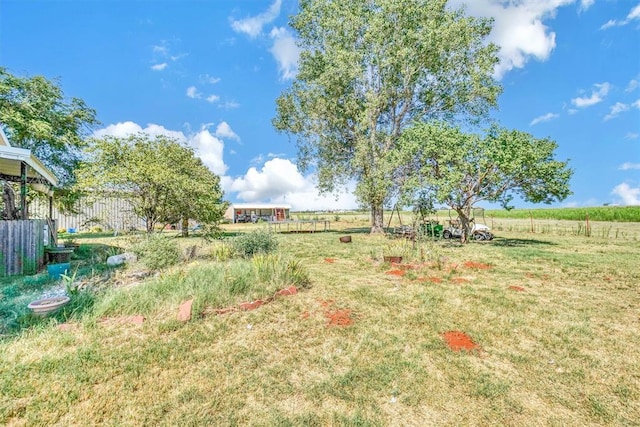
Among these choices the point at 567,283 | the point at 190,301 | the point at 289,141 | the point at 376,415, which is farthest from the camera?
the point at 289,141

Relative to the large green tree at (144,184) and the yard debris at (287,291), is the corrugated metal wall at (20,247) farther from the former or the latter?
the yard debris at (287,291)

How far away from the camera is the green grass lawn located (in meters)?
2.42

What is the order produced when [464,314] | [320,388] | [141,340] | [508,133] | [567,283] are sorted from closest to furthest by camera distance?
[320,388] < [141,340] < [464,314] < [567,283] < [508,133]

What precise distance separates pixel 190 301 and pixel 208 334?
0.70m

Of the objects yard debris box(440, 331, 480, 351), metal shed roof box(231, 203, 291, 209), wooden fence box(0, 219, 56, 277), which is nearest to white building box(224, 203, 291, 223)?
metal shed roof box(231, 203, 291, 209)

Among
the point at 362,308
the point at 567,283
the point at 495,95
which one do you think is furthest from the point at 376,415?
the point at 495,95

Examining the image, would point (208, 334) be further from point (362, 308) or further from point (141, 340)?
point (362, 308)

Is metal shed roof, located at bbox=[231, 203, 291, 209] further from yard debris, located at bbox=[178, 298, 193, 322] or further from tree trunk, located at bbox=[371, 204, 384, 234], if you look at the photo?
yard debris, located at bbox=[178, 298, 193, 322]

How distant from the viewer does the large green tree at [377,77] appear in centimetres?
1406

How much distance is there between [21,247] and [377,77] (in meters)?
15.2

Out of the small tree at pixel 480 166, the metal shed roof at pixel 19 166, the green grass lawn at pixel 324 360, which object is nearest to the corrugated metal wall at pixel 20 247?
the metal shed roof at pixel 19 166

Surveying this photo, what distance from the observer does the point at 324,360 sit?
10.2ft

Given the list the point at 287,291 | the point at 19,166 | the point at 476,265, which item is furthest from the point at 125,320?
the point at 19,166

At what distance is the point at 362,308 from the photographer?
4.42 m
